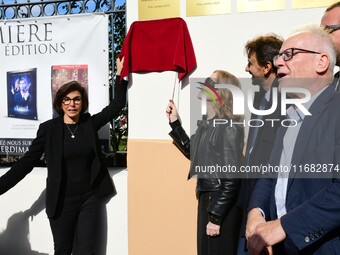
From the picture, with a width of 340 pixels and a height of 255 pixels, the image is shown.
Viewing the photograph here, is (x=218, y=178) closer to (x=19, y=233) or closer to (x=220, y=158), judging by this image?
(x=220, y=158)

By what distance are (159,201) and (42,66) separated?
1.82 metres

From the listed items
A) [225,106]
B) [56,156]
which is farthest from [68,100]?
[225,106]

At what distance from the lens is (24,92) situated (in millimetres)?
4117

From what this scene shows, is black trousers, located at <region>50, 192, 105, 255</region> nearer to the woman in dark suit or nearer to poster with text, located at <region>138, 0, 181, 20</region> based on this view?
the woman in dark suit

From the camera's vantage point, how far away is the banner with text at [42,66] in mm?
3885

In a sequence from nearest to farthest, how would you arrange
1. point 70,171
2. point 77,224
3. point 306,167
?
point 306,167
point 70,171
point 77,224

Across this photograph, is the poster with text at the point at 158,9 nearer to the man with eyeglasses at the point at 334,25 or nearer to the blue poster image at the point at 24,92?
the blue poster image at the point at 24,92

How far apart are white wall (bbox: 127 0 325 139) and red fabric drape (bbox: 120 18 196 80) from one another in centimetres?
7

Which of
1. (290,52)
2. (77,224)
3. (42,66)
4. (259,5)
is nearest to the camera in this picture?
(290,52)

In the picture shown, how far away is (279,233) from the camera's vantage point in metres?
1.51

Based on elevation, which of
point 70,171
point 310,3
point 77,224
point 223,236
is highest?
point 310,3

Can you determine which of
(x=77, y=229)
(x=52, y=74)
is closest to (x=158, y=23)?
(x=52, y=74)

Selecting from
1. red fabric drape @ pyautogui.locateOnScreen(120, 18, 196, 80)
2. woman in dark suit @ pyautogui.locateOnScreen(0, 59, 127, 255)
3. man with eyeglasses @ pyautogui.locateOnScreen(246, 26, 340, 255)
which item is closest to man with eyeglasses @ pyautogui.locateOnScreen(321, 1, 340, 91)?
man with eyeglasses @ pyautogui.locateOnScreen(246, 26, 340, 255)

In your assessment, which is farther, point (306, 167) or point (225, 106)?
point (225, 106)
